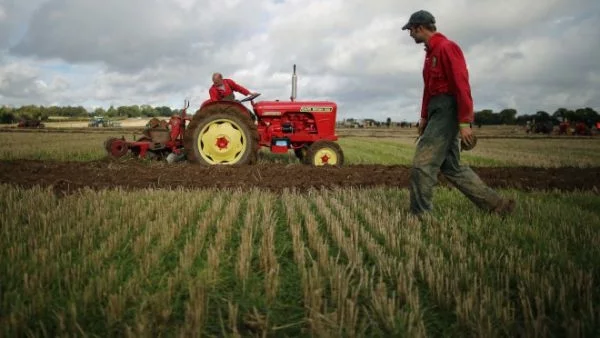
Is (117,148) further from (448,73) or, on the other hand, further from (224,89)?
(448,73)

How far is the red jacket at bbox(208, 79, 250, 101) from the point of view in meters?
8.72

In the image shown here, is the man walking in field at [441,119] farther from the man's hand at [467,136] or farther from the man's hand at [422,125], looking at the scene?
the man's hand at [422,125]

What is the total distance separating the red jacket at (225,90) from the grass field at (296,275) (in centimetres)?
462

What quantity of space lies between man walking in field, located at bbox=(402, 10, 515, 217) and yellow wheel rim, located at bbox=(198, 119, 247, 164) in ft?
16.0

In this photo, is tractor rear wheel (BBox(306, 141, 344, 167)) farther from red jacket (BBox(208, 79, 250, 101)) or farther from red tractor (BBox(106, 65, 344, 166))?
red jacket (BBox(208, 79, 250, 101))

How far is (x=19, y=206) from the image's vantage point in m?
4.40

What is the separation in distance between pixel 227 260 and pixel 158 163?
659cm

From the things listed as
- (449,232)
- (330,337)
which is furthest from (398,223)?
(330,337)

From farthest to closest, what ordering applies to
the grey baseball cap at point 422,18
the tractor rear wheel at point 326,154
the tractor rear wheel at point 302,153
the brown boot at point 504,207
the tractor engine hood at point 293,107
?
the tractor rear wheel at point 302,153
the tractor engine hood at point 293,107
the tractor rear wheel at point 326,154
the brown boot at point 504,207
the grey baseball cap at point 422,18

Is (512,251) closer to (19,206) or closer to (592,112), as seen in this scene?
(19,206)

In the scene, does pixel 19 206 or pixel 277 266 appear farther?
pixel 19 206

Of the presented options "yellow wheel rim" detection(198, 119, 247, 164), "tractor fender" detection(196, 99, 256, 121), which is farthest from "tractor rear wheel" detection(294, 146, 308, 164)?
"tractor fender" detection(196, 99, 256, 121)

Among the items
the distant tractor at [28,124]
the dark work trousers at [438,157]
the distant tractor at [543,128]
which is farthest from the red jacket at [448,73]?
the distant tractor at [28,124]

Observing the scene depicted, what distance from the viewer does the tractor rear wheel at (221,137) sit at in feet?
27.5
